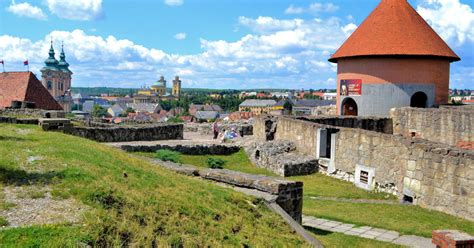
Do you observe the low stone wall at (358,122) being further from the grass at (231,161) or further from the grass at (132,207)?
the grass at (132,207)

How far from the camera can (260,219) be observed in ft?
20.9

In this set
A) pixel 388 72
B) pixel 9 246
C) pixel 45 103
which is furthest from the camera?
pixel 45 103

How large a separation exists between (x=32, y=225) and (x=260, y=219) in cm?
301

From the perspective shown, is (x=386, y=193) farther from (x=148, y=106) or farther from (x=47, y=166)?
(x=148, y=106)

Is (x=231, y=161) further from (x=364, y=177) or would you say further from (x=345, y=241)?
(x=345, y=241)

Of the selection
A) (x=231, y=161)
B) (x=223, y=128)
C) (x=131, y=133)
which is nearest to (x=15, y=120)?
(x=131, y=133)

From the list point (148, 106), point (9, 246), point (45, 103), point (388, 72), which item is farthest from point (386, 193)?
point (148, 106)

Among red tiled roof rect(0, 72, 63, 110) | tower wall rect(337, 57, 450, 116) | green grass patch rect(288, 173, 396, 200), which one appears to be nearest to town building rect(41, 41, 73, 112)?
red tiled roof rect(0, 72, 63, 110)

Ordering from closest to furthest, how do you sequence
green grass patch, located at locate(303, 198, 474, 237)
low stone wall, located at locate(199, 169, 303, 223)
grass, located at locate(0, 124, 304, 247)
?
grass, located at locate(0, 124, 304, 247)
low stone wall, located at locate(199, 169, 303, 223)
green grass patch, located at locate(303, 198, 474, 237)

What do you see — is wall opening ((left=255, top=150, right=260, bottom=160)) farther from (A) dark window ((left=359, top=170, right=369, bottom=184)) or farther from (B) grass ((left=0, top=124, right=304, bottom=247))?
(B) grass ((left=0, top=124, right=304, bottom=247))

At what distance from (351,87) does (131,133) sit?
10.5 metres

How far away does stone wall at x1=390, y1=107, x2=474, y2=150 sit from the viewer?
15539 millimetres

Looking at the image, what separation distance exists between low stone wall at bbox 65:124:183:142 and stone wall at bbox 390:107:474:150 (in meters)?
9.47

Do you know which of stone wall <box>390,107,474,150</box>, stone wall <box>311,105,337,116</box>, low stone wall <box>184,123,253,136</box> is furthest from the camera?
stone wall <box>311,105,337,116</box>
